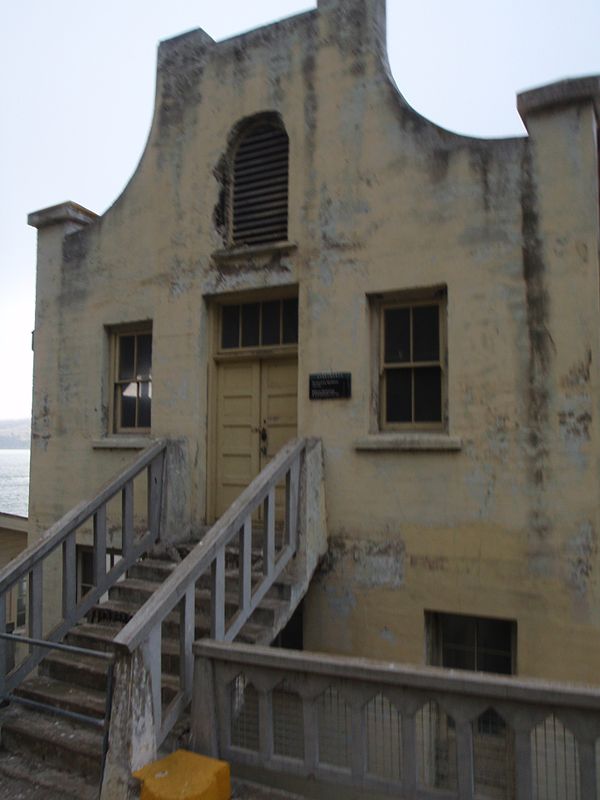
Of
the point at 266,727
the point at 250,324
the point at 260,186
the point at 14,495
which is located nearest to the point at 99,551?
the point at 266,727

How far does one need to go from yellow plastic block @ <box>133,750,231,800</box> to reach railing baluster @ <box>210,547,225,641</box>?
93 centimetres

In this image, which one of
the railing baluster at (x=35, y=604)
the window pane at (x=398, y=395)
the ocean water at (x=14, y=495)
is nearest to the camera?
the railing baluster at (x=35, y=604)

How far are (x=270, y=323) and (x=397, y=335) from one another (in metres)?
1.71

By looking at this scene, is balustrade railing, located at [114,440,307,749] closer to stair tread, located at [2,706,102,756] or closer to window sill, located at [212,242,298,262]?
stair tread, located at [2,706,102,756]

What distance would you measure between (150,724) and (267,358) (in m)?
4.54

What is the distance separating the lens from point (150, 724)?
445 cm

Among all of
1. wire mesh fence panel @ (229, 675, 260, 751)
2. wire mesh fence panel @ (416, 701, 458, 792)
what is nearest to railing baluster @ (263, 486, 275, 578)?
wire mesh fence panel @ (229, 675, 260, 751)

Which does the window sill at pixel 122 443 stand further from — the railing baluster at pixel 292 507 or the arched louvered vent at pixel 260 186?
the arched louvered vent at pixel 260 186

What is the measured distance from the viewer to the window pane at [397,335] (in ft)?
23.3

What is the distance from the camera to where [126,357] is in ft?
29.7

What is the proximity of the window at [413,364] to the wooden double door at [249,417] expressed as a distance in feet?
4.03

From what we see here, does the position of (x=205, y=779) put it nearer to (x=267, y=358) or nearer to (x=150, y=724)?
(x=150, y=724)

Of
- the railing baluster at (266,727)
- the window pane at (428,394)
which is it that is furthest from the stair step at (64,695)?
the window pane at (428,394)

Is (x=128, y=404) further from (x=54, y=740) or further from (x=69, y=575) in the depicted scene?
(x=54, y=740)
